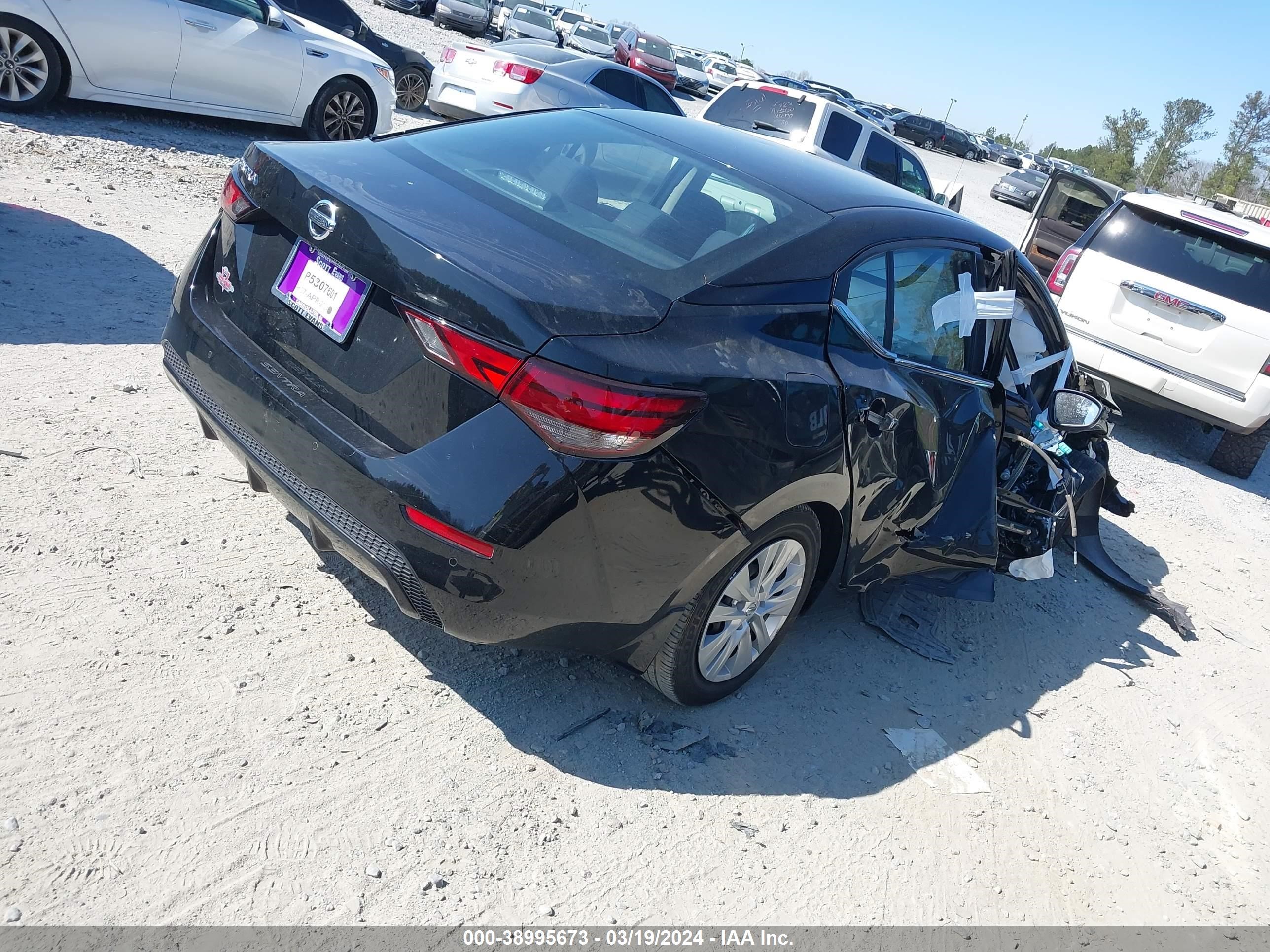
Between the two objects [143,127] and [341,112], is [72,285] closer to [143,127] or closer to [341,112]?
[143,127]

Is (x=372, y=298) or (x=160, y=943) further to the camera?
(x=372, y=298)

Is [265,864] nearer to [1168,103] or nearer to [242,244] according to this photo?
[242,244]

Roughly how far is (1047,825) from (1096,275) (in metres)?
5.85

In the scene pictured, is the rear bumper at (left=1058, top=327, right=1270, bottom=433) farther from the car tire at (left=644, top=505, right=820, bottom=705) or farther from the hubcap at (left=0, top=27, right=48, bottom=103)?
the hubcap at (left=0, top=27, right=48, bottom=103)

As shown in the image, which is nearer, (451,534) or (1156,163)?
(451,534)

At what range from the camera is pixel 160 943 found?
2.14 meters

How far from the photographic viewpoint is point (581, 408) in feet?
8.08

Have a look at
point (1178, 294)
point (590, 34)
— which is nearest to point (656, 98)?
point (1178, 294)

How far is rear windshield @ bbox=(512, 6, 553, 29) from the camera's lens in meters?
32.6

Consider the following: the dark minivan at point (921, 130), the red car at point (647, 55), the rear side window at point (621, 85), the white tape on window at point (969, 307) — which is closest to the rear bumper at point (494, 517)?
the white tape on window at point (969, 307)

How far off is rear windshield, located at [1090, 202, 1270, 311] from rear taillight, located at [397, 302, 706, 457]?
683cm

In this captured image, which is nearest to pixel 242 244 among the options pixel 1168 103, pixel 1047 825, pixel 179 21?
pixel 1047 825

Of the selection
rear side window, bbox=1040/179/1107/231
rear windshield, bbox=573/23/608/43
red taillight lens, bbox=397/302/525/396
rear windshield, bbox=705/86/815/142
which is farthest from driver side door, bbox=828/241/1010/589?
rear windshield, bbox=573/23/608/43

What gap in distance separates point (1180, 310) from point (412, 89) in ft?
34.8
